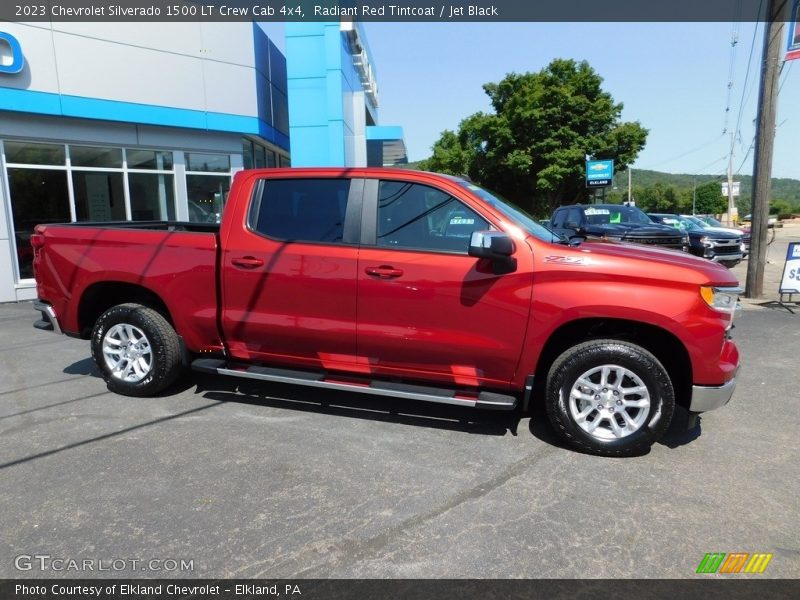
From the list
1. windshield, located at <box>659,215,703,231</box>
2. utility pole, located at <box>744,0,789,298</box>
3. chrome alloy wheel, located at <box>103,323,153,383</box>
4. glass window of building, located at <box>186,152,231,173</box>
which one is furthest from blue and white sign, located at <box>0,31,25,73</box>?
windshield, located at <box>659,215,703,231</box>

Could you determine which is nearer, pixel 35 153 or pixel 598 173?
pixel 35 153

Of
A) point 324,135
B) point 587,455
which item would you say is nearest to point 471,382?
point 587,455

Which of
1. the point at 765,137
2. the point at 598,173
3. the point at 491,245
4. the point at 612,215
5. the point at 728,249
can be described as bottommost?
the point at 728,249

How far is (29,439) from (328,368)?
2.20 m

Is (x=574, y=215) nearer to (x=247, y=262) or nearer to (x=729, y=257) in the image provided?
(x=729, y=257)

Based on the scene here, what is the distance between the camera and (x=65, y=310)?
5051 mm

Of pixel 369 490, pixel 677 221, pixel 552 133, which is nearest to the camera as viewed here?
pixel 369 490

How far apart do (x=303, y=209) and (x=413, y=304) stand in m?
1.23

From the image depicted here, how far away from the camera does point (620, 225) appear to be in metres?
13.1

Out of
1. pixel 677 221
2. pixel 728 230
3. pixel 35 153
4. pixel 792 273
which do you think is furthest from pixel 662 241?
pixel 35 153

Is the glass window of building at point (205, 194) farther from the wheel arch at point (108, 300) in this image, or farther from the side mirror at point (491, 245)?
the side mirror at point (491, 245)

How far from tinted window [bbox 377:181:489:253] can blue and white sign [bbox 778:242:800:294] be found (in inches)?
302

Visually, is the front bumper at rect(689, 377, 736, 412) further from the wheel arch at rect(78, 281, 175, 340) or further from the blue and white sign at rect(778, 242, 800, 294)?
the blue and white sign at rect(778, 242, 800, 294)

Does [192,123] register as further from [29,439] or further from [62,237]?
[29,439]
